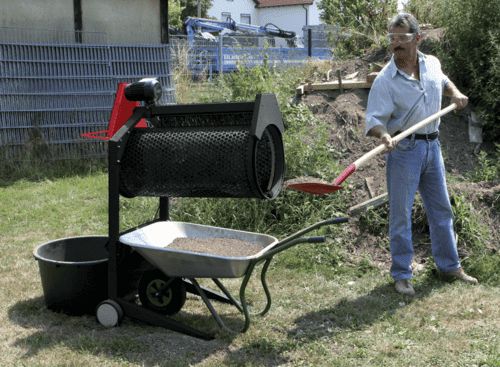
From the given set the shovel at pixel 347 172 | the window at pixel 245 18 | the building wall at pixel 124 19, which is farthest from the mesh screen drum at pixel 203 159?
the window at pixel 245 18

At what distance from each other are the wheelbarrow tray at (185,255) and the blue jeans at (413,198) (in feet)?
3.37

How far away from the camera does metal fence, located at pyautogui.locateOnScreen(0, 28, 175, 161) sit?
9.50 meters

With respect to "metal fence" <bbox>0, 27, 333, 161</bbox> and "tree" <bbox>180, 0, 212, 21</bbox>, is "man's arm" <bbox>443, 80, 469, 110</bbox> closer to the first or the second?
"metal fence" <bbox>0, 27, 333, 161</bbox>

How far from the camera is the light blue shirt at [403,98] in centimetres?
472

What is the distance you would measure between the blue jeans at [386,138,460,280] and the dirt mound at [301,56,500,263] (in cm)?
63

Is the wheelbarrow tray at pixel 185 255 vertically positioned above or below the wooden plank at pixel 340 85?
below

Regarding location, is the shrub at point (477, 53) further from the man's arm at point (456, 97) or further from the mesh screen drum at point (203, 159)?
the mesh screen drum at point (203, 159)

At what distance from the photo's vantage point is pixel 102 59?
1016 cm

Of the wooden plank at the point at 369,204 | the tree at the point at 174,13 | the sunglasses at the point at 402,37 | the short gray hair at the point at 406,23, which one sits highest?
the tree at the point at 174,13

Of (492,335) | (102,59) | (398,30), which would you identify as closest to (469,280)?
(492,335)

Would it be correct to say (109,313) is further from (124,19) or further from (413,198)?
(124,19)

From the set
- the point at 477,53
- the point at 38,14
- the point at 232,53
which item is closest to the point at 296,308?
the point at 477,53

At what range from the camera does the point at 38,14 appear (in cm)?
990

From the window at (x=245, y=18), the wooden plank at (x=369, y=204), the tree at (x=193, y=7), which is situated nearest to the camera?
the wooden plank at (x=369, y=204)
